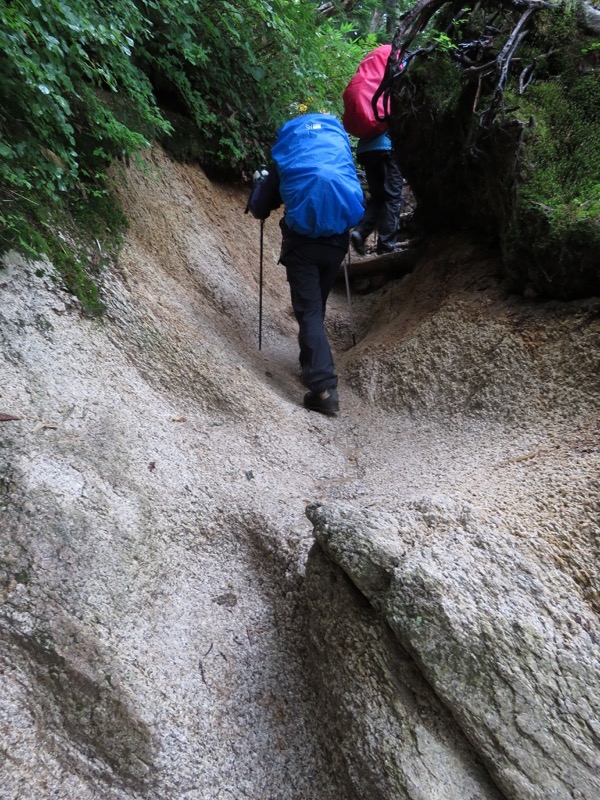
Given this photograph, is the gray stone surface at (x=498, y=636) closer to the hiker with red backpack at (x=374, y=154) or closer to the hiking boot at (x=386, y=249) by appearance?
the hiker with red backpack at (x=374, y=154)

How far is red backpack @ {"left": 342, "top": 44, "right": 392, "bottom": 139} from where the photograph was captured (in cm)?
600

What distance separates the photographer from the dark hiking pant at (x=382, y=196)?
6832 millimetres

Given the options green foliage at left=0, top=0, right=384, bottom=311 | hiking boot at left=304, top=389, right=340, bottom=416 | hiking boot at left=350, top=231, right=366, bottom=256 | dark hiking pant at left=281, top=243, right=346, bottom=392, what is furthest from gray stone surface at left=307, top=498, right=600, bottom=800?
hiking boot at left=350, top=231, right=366, bottom=256

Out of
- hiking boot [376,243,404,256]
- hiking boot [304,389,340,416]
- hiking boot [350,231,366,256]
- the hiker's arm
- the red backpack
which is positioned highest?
the red backpack

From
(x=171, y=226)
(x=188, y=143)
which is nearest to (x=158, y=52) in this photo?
(x=188, y=143)

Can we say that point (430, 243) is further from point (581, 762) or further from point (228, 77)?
point (581, 762)

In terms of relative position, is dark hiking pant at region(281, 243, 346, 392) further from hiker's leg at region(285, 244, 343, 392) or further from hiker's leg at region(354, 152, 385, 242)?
hiker's leg at region(354, 152, 385, 242)

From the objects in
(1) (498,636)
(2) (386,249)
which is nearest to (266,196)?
(2) (386,249)

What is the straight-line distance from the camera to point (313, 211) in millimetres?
4523

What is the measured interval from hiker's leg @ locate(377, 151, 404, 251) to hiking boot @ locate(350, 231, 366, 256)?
420 mm

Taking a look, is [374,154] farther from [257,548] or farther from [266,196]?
[257,548]

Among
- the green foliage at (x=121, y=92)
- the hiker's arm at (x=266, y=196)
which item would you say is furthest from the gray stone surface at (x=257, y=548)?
the hiker's arm at (x=266, y=196)

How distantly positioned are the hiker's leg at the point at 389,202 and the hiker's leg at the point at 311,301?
2562mm

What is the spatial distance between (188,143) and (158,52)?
41.5 inches
